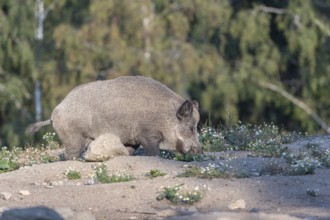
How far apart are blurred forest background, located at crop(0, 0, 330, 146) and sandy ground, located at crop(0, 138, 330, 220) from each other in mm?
19515

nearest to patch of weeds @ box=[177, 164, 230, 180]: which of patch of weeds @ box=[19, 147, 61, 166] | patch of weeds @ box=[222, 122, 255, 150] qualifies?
patch of weeds @ box=[222, 122, 255, 150]

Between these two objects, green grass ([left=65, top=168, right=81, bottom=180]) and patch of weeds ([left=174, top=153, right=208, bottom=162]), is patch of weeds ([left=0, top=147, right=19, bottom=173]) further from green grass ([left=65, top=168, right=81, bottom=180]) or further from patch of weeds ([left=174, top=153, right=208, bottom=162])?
patch of weeds ([left=174, top=153, right=208, bottom=162])

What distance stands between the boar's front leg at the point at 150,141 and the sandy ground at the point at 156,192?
2.79 ft

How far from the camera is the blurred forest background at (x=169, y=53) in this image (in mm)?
33844

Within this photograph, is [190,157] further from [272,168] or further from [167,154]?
[272,168]

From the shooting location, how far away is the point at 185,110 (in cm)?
1401

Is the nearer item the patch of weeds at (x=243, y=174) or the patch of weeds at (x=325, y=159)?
the patch of weeds at (x=243, y=174)

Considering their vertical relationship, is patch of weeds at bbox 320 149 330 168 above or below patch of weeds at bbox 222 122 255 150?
above

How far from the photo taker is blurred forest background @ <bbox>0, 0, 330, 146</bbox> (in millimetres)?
33844

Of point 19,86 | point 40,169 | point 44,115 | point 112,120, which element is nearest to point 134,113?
point 112,120

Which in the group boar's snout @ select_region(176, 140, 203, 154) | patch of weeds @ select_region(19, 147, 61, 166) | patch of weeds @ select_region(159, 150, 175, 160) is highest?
boar's snout @ select_region(176, 140, 203, 154)

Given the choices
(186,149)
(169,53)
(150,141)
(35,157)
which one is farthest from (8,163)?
(169,53)

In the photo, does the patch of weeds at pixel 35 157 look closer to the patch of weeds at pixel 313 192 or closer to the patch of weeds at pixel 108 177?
the patch of weeds at pixel 108 177

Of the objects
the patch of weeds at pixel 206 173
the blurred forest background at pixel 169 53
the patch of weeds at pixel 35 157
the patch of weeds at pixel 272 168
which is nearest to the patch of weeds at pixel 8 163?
the patch of weeds at pixel 35 157
